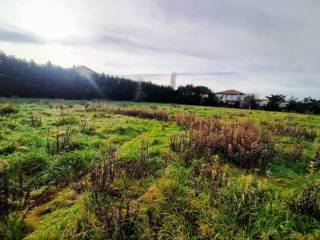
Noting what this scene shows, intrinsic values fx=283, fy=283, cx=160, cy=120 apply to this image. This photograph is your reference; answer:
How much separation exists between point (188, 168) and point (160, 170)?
510 millimetres

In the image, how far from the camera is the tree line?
25844 mm

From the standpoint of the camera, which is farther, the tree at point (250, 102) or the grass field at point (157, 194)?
the tree at point (250, 102)

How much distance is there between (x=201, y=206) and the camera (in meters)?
3.38

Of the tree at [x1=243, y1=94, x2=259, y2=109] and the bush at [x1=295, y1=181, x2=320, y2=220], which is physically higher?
the tree at [x1=243, y1=94, x2=259, y2=109]

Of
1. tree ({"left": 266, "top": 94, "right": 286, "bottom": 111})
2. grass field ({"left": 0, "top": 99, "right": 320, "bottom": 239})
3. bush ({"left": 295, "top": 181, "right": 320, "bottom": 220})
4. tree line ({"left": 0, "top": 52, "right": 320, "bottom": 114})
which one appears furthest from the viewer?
tree ({"left": 266, "top": 94, "right": 286, "bottom": 111})

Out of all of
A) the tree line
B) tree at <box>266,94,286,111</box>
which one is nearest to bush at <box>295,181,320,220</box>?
the tree line

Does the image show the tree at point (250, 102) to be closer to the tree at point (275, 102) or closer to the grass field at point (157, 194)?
the tree at point (275, 102)

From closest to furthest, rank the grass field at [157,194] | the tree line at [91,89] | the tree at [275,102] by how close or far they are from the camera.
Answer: the grass field at [157,194], the tree line at [91,89], the tree at [275,102]

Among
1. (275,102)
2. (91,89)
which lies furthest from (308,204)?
(275,102)

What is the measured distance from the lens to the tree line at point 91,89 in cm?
2584

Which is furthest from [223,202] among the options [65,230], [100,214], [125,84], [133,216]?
[125,84]

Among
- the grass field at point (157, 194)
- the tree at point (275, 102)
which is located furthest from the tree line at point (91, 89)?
the grass field at point (157, 194)

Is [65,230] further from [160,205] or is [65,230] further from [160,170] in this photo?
[160,170]

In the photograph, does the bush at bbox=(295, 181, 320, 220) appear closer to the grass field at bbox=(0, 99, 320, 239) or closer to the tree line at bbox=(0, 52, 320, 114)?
the grass field at bbox=(0, 99, 320, 239)
